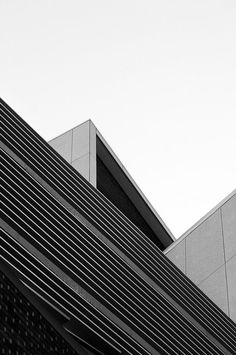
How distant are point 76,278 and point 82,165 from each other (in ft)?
40.4

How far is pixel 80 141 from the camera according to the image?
22297 millimetres

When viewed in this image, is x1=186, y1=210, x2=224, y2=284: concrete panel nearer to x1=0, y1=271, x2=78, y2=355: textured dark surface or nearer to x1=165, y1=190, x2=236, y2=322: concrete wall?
x1=165, y1=190, x2=236, y2=322: concrete wall

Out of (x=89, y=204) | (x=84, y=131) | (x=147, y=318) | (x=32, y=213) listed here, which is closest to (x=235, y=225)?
(x=84, y=131)

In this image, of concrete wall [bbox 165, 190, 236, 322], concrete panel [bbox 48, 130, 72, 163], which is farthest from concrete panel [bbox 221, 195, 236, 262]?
concrete panel [bbox 48, 130, 72, 163]

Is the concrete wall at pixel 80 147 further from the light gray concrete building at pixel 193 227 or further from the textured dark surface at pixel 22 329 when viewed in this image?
the textured dark surface at pixel 22 329

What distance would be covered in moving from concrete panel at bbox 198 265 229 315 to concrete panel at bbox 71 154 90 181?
12.9 ft

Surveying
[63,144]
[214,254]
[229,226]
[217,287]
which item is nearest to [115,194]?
[63,144]

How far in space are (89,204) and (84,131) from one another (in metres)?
11.0

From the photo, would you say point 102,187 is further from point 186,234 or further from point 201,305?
point 201,305

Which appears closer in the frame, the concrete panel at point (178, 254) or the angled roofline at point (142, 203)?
the concrete panel at point (178, 254)

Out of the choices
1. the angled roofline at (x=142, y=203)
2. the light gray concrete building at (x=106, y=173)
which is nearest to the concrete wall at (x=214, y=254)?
the light gray concrete building at (x=106, y=173)

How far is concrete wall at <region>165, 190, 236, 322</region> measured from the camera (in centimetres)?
1766

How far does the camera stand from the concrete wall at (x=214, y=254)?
1766 centimetres

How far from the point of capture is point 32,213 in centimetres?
895
